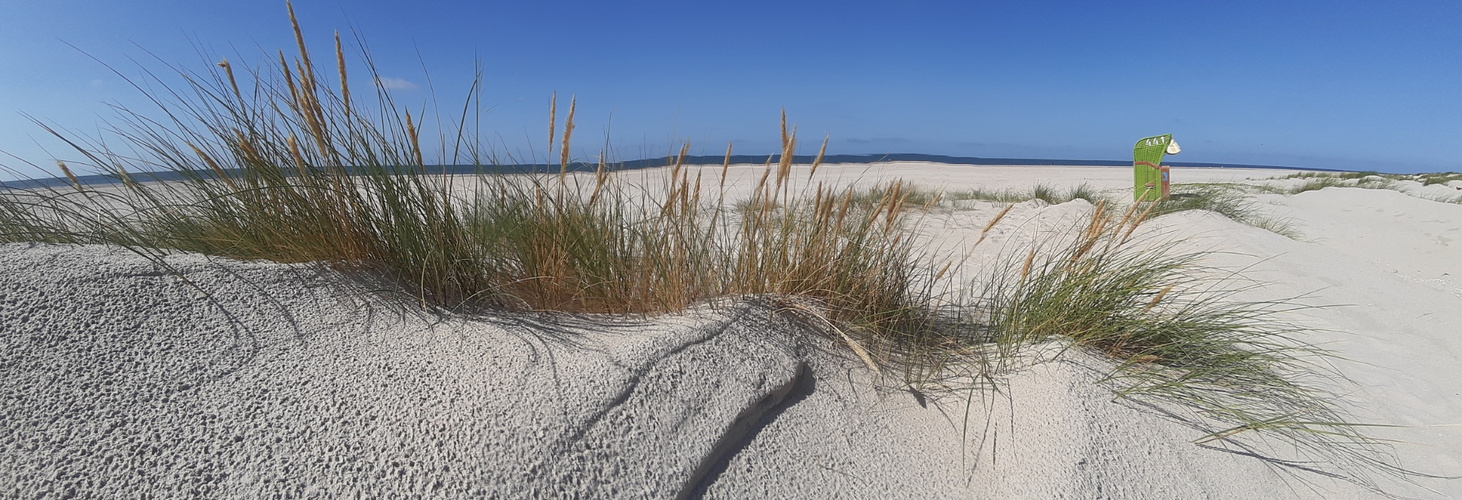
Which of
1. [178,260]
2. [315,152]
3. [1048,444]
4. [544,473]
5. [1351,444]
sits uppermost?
[315,152]

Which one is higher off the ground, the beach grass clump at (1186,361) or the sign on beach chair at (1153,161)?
the sign on beach chair at (1153,161)

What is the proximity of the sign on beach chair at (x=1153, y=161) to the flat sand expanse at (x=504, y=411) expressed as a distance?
17.7 feet

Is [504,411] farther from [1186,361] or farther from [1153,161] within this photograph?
[1153,161]

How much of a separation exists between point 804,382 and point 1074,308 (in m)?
0.95

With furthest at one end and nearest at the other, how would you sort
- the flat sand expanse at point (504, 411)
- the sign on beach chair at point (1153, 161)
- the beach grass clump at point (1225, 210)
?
the sign on beach chair at point (1153, 161)
the beach grass clump at point (1225, 210)
the flat sand expanse at point (504, 411)

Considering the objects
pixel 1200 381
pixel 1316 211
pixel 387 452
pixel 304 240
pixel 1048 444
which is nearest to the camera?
pixel 387 452

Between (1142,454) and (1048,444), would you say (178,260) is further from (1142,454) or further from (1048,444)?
(1142,454)

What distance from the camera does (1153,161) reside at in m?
6.98

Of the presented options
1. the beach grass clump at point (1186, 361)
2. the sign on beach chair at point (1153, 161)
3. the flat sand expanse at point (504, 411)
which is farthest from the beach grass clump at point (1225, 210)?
the flat sand expanse at point (504, 411)

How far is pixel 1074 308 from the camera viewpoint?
80.2 inches

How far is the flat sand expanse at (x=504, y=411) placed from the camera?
1.10m

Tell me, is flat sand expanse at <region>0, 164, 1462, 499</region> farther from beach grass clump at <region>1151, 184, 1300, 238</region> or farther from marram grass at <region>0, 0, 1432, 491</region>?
beach grass clump at <region>1151, 184, 1300, 238</region>

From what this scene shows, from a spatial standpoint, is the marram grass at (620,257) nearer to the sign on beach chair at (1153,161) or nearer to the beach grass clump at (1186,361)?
the beach grass clump at (1186,361)

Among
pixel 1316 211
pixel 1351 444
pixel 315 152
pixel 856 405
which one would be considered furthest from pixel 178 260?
pixel 1316 211
